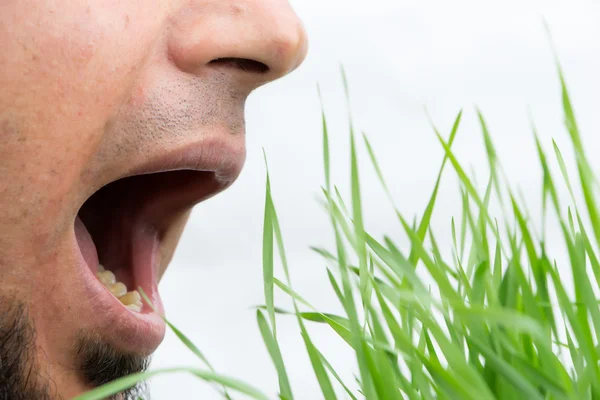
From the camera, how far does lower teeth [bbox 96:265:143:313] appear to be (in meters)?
1.04

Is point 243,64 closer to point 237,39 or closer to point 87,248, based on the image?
point 237,39

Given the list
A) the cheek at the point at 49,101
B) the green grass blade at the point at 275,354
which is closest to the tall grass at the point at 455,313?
the green grass blade at the point at 275,354

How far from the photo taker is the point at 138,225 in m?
1.09

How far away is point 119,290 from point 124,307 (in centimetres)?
8

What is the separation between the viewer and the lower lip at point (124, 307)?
92 centimetres

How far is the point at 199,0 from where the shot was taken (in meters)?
0.91

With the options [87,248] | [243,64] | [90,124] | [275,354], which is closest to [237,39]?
[243,64]

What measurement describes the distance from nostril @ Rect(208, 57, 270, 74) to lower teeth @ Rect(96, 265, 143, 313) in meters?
0.30

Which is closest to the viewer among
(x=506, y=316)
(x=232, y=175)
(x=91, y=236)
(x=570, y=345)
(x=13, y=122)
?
(x=506, y=316)

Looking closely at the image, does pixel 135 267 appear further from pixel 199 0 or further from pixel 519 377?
pixel 519 377

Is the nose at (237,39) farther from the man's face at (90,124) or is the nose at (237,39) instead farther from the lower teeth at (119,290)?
the lower teeth at (119,290)

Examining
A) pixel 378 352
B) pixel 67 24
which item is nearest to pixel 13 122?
pixel 67 24

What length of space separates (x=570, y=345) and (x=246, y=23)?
0.54 metres

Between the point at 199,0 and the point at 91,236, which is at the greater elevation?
the point at 199,0
